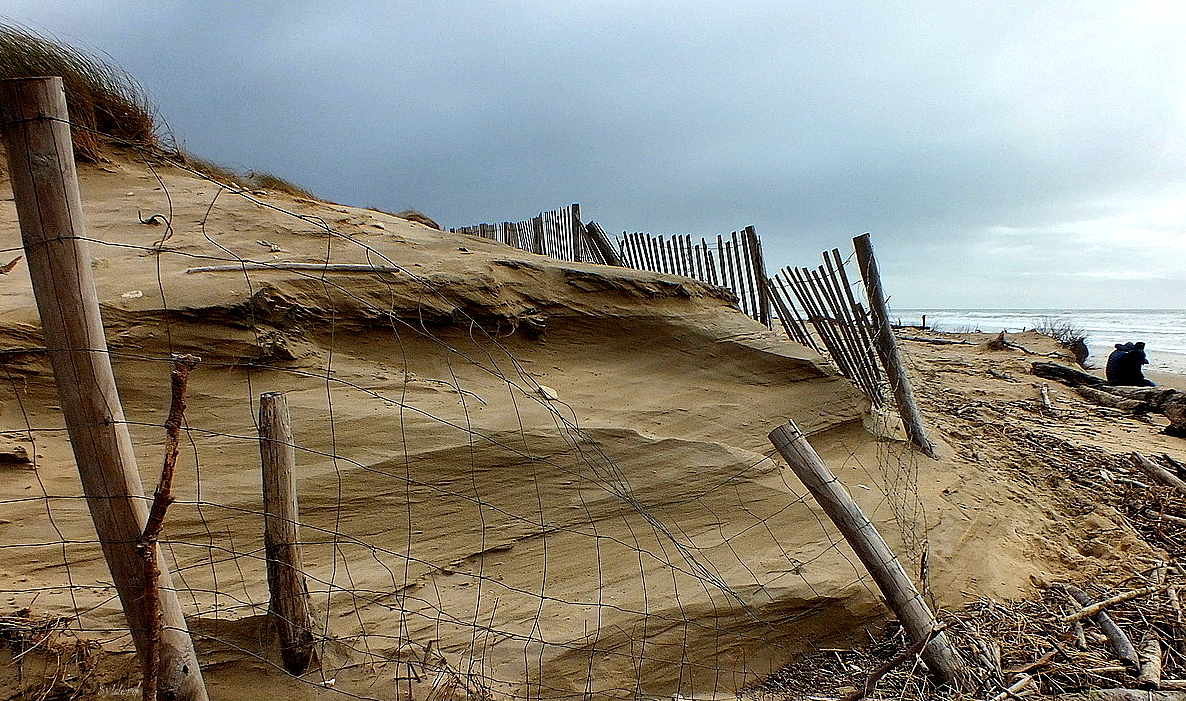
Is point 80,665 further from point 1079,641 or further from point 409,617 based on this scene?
point 1079,641

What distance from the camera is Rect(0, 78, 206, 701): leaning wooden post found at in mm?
1580

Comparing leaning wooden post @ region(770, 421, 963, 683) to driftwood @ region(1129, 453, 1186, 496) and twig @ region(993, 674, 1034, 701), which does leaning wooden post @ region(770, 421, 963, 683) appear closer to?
twig @ region(993, 674, 1034, 701)

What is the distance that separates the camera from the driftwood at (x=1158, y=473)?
5316mm

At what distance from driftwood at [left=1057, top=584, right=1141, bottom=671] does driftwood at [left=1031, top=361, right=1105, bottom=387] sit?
7611 millimetres

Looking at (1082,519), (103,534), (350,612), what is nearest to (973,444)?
(1082,519)

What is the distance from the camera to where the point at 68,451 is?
10.2 ft

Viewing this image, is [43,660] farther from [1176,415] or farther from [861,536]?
[1176,415]

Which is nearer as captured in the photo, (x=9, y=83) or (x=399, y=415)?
(x=9, y=83)

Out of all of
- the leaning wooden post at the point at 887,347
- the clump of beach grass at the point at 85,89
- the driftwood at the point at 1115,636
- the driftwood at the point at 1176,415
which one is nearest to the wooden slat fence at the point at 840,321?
the leaning wooden post at the point at 887,347

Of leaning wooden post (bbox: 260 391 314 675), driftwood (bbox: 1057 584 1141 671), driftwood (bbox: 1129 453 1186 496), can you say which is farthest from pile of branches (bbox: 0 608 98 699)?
driftwood (bbox: 1129 453 1186 496)

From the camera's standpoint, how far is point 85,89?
604cm

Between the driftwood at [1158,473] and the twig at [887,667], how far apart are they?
3.83 m

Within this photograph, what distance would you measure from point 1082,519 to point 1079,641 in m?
2.06

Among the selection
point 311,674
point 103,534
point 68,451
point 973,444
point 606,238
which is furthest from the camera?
point 606,238
